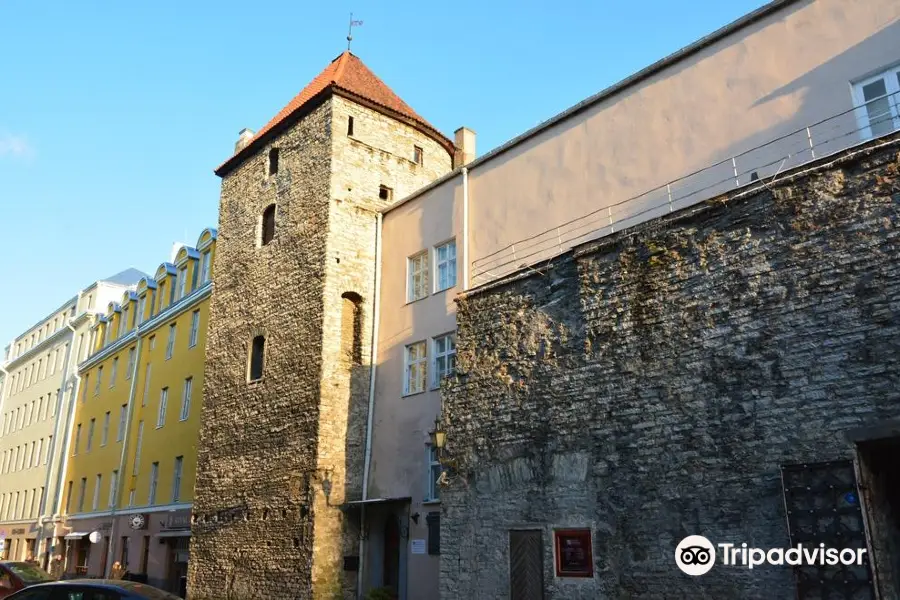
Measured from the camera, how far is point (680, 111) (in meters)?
13.2

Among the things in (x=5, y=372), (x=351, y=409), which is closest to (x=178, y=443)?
(x=351, y=409)

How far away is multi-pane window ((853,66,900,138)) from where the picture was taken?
10.8m

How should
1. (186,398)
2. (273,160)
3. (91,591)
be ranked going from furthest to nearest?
(186,398) < (273,160) < (91,591)

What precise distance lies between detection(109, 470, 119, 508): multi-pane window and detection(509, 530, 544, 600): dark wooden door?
22090 millimetres

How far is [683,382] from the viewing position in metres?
9.94

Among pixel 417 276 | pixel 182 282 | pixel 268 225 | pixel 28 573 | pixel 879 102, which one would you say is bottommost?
pixel 28 573

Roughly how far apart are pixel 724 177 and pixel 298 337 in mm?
10636

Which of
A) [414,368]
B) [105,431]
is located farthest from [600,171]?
[105,431]

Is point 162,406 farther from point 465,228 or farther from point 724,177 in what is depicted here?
point 724,177

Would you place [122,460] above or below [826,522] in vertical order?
above

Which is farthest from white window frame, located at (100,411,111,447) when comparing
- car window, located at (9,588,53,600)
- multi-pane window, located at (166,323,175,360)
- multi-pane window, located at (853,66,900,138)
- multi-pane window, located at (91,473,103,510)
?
multi-pane window, located at (853,66,900,138)

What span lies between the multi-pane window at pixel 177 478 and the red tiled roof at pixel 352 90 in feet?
30.5

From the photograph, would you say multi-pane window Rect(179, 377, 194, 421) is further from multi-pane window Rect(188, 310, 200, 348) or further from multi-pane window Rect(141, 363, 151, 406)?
multi-pane window Rect(141, 363, 151, 406)

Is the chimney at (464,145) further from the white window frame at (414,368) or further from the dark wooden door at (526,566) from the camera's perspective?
the dark wooden door at (526,566)
